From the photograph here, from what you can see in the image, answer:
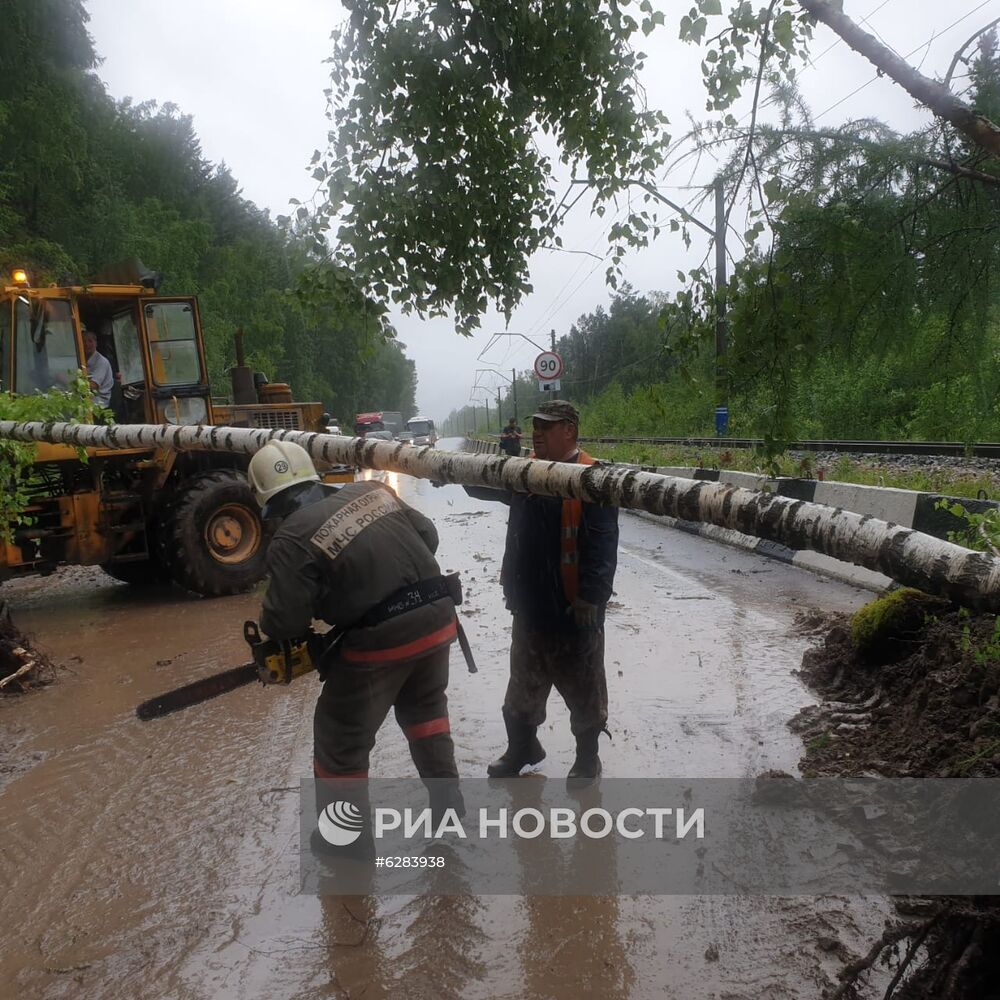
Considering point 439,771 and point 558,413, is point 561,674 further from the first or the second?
point 558,413

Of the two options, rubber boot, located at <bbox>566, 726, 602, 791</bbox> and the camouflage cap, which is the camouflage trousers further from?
the camouflage cap

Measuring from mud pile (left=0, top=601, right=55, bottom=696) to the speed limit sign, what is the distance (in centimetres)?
1329

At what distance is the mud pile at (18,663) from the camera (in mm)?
5859

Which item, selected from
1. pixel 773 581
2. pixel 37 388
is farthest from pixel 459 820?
pixel 37 388

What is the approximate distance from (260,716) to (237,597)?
3760 mm

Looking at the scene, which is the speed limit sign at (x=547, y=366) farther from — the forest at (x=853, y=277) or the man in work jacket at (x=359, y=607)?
the man in work jacket at (x=359, y=607)

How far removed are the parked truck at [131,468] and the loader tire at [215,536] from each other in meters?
0.01

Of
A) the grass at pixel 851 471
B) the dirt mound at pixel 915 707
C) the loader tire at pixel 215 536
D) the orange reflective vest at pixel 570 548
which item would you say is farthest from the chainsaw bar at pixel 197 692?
the loader tire at pixel 215 536

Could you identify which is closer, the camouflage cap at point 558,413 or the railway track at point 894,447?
the camouflage cap at point 558,413

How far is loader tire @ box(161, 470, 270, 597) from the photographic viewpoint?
8.31 metres

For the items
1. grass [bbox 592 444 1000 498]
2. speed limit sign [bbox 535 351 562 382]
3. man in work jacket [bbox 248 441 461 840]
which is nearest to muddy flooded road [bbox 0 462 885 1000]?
man in work jacket [bbox 248 441 461 840]

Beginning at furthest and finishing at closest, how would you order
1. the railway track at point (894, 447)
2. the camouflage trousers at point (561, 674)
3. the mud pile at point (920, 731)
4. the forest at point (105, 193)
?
the forest at point (105, 193) < the railway track at point (894, 447) < the camouflage trousers at point (561, 674) < the mud pile at point (920, 731)

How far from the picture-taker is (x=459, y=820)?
3680 millimetres

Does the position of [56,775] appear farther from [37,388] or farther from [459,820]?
[37,388]
